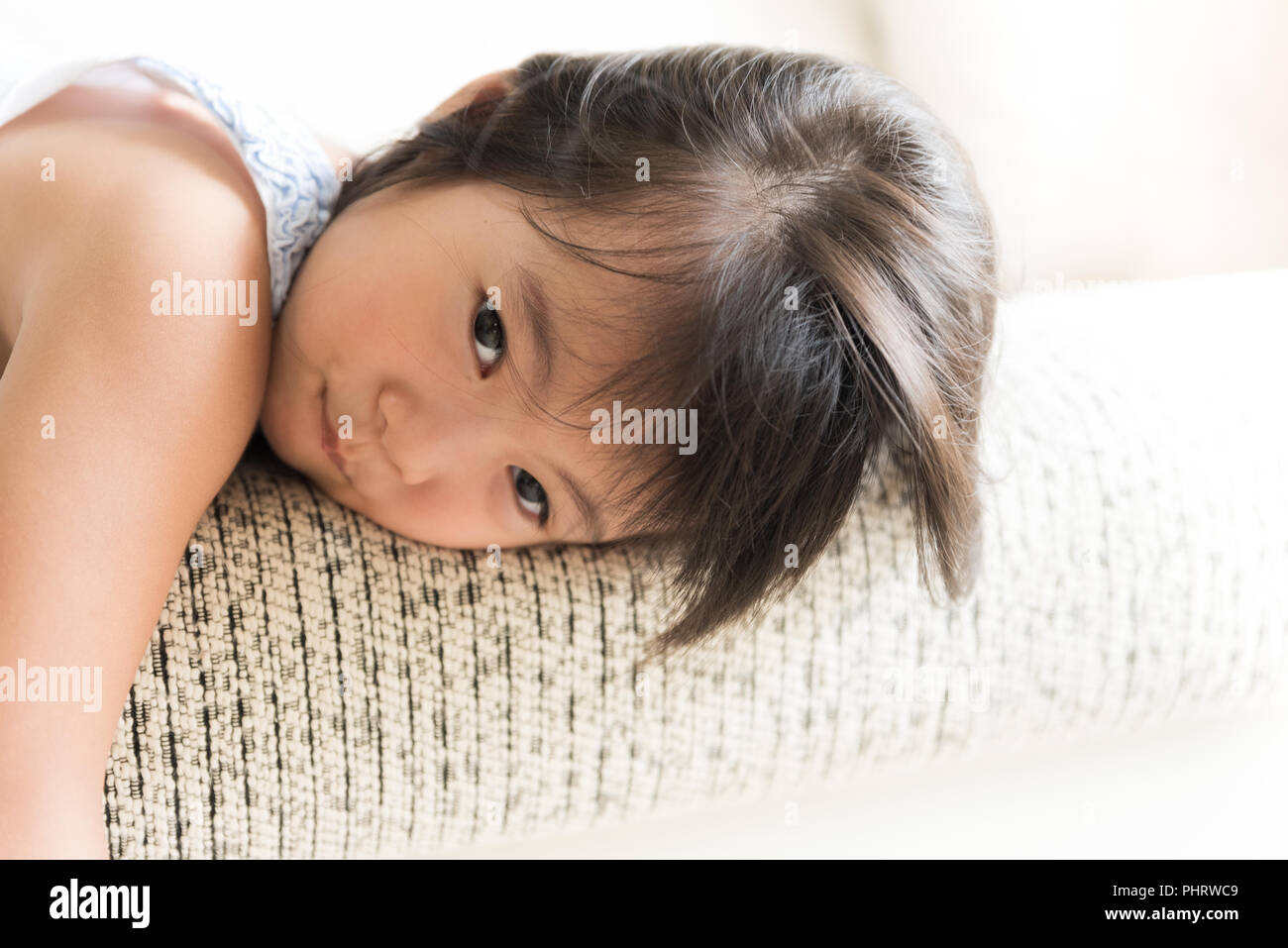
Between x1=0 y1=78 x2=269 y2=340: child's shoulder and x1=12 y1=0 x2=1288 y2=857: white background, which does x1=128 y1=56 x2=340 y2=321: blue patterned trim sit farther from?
x1=12 y1=0 x2=1288 y2=857: white background

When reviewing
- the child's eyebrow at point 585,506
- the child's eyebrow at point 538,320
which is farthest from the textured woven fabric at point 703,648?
the child's eyebrow at point 538,320

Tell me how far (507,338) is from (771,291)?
0.54 ft

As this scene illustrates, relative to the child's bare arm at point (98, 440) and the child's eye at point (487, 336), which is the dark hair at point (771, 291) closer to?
the child's eye at point (487, 336)

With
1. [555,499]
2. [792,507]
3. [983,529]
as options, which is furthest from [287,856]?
[983,529]

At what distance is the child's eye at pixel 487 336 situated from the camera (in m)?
0.67

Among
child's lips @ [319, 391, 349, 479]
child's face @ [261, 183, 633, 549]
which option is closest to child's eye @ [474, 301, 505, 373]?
child's face @ [261, 183, 633, 549]

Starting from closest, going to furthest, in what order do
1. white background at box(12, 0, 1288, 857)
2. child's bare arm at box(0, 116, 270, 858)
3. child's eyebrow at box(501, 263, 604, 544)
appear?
child's bare arm at box(0, 116, 270, 858) → child's eyebrow at box(501, 263, 604, 544) → white background at box(12, 0, 1288, 857)

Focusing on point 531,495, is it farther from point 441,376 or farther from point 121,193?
point 121,193

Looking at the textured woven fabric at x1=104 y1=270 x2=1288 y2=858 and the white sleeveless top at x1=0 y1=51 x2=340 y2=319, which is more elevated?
the white sleeveless top at x1=0 y1=51 x2=340 y2=319

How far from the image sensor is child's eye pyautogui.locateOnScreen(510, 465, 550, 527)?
0.72 meters

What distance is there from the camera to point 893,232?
2.13 ft

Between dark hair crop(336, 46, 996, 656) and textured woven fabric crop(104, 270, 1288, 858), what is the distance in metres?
0.05

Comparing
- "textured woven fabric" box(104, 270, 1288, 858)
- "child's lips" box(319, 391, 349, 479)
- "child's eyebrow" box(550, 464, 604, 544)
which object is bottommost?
"textured woven fabric" box(104, 270, 1288, 858)
